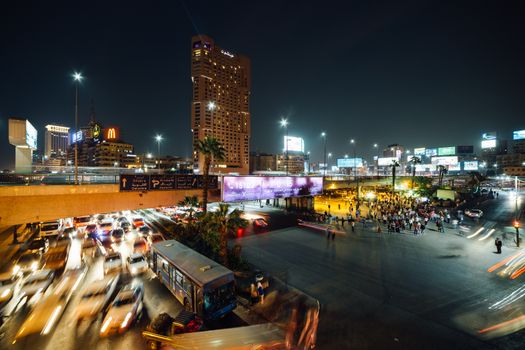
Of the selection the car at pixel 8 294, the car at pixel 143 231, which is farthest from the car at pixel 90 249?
the car at pixel 8 294

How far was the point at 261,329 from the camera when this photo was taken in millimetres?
8828

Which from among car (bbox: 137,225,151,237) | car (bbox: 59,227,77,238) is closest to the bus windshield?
car (bbox: 137,225,151,237)

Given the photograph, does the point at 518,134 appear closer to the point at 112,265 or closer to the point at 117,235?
the point at 112,265

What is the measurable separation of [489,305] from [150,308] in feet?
65.1

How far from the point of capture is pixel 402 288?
15.1 metres

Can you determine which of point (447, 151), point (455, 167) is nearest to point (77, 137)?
point (455, 167)

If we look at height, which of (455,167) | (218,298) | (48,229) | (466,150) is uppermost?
(466,150)

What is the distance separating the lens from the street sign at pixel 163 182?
62.7 ft

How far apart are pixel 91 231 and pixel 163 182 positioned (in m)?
16.1

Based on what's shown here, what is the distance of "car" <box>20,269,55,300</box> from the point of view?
1377 centimetres

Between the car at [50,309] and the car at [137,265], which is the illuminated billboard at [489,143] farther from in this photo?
the car at [50,309]

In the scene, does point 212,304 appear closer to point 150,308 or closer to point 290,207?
point 150,308

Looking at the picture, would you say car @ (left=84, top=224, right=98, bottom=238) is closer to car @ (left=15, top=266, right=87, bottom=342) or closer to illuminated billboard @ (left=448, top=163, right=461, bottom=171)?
car @ (left=15, top=266, right=87, bottom=342)

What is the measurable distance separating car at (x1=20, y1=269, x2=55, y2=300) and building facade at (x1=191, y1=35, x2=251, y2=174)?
11719cm
